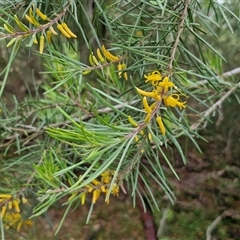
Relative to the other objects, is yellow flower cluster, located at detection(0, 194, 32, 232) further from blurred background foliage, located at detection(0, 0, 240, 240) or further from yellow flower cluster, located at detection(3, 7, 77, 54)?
yellow flower cluster, located at detection(3, 7, 77, 54)

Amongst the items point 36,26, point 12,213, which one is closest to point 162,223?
point 12,213

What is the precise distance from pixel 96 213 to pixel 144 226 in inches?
8.0

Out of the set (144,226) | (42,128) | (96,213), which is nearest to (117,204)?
(96,213)

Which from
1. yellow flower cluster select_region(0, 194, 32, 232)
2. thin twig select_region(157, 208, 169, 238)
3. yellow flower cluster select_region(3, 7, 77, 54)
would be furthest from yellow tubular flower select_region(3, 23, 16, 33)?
thin twig select_region(157, 208, 169, 238)

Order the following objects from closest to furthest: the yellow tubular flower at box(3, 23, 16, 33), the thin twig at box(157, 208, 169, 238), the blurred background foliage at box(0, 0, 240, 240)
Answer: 1. the yellow tubular flower at box(3, 23, 16, 33)
2. the blurred background foliage at box(0, 0, 240, 240)
3. the thin twig at box(157, 208, 169, 238)

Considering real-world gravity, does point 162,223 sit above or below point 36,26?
below

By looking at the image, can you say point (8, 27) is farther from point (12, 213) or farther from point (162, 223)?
point (162, 223)

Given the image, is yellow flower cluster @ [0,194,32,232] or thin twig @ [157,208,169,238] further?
thin twig @ [157,208,169,238]

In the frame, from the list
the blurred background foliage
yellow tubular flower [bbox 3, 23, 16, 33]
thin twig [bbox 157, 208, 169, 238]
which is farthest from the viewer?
thin twig [bbox 157, 208, 169, 238]

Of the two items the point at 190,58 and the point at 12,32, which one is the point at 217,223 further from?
the point at 12,32

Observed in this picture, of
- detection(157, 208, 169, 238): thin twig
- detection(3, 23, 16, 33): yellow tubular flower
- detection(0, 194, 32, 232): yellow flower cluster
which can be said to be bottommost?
detection(157, 208, 169, 238): thin twig

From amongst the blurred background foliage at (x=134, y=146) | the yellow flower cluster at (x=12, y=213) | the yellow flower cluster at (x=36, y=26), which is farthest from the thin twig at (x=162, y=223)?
the yellow flower cluster at (x=36, y=26)

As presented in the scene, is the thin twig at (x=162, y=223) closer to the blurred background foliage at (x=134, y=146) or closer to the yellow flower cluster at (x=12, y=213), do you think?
the blurred background foliage at (x=134, y=146)

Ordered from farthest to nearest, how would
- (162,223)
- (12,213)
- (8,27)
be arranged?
(162,223) < (12,213) < (8,27)
